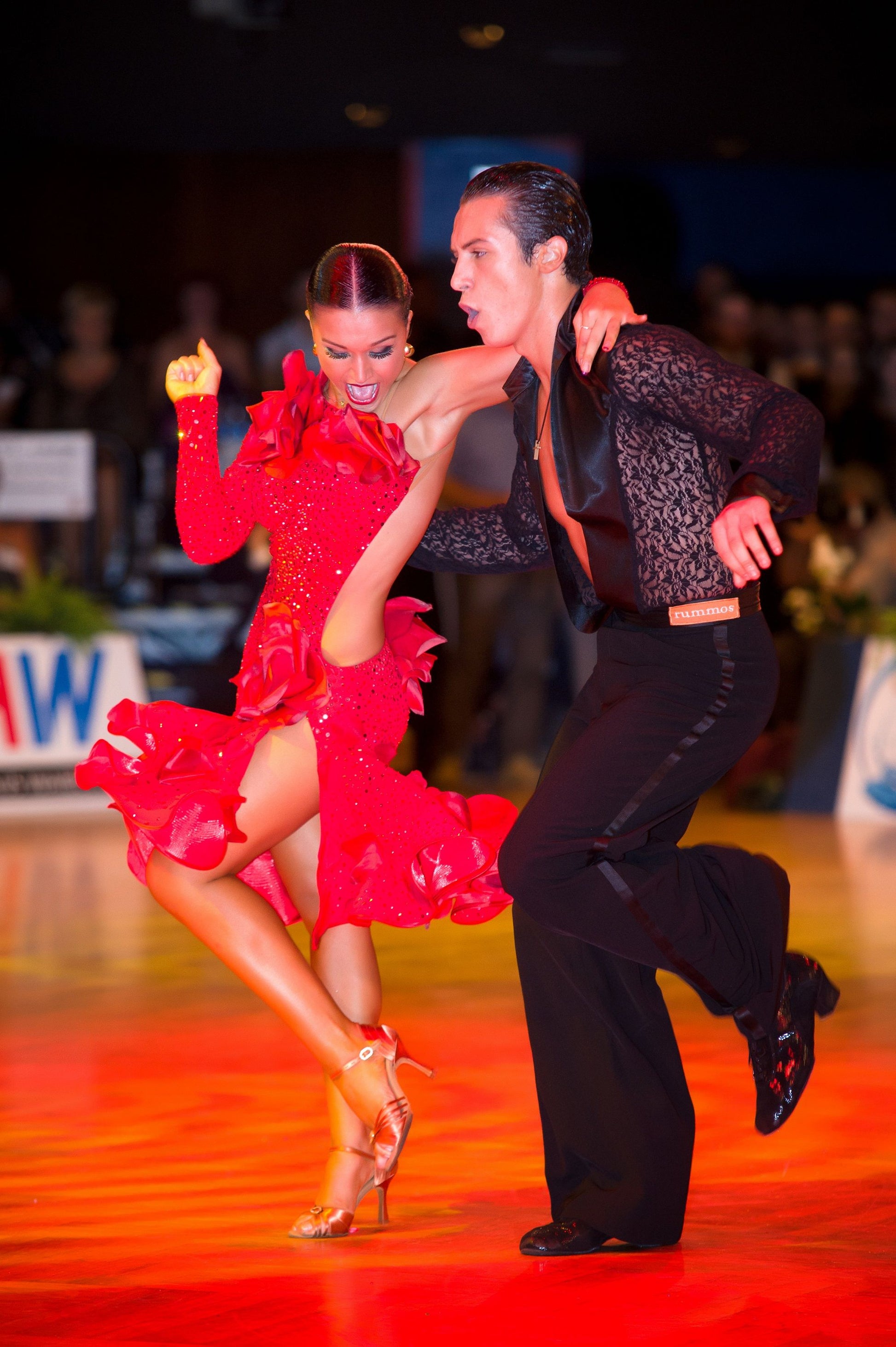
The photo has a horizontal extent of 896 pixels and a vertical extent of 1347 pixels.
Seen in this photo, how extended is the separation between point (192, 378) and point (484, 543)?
1.69ft

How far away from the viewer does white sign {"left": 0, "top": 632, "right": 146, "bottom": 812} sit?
22.8 feet

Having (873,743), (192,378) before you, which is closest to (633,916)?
(192,378)

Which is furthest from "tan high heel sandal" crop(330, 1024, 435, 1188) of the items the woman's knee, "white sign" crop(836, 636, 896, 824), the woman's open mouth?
"white sign" crop(836, 636, 896, 824)

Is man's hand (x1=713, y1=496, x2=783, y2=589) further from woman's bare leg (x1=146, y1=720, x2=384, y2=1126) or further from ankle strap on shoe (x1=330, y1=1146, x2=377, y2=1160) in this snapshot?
ankle strap on shoe (x1=330, y1=1146, x2=377, y2=1160)

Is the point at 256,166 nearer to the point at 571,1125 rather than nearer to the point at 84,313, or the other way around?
the point at 84,313

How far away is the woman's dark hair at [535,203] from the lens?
7.72ft

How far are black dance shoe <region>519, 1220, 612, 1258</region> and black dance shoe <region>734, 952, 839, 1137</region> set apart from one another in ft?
1.13

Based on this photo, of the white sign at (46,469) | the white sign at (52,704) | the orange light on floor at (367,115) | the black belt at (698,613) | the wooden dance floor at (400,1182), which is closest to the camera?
the wooden dance floor at (400,1182)

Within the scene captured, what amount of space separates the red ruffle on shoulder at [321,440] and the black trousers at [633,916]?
1.45 ft

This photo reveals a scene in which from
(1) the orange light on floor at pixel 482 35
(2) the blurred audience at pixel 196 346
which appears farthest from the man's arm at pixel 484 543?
(1) the orange light on floor at pixel 482 35

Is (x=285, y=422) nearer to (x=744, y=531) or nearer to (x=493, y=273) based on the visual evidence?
(x=493, y=273)

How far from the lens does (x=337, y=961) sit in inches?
99.7

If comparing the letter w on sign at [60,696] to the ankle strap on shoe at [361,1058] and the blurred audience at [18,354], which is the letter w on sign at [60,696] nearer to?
the blurred audience at [18,354]

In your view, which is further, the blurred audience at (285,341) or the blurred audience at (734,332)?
the blurred audience at (285,341)
